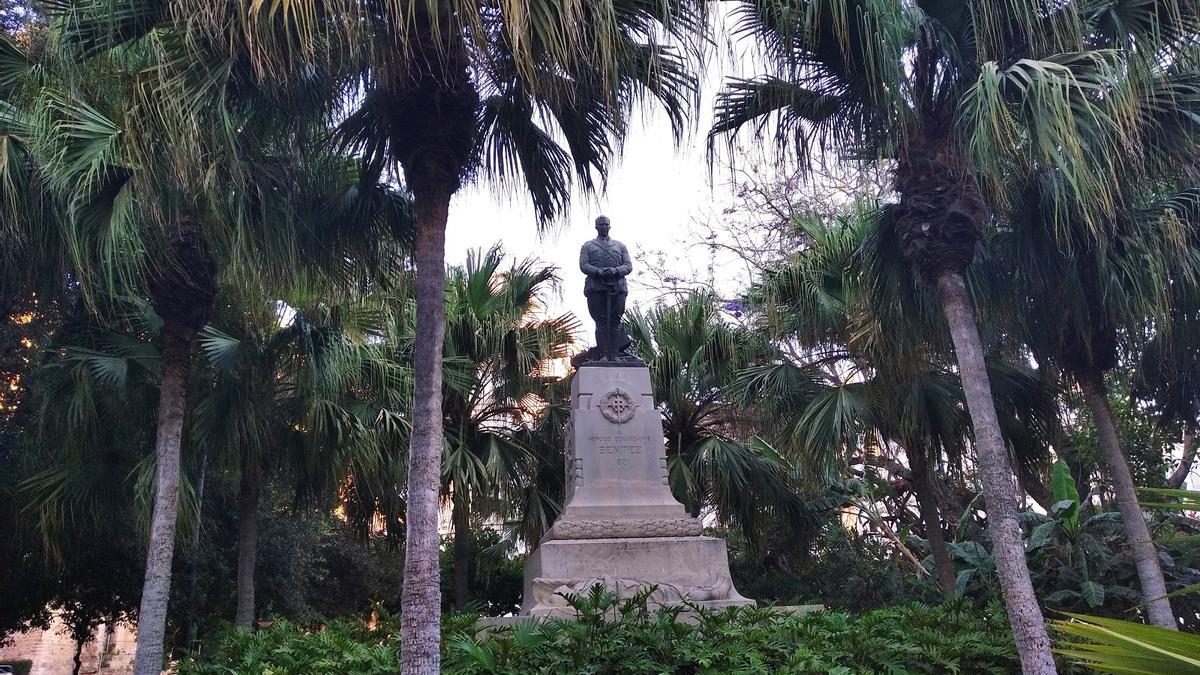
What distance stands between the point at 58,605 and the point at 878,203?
14.9m

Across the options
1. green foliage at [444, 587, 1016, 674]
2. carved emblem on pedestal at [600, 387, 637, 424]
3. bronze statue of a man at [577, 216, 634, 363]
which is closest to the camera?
green foliage at [444, 587, 1016, 674]

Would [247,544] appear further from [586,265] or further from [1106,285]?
[1106,285]

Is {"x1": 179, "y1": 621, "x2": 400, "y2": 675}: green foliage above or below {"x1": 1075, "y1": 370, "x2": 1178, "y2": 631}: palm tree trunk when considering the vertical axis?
below

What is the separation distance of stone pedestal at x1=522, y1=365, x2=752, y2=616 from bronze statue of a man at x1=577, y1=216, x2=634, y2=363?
438 millimetres

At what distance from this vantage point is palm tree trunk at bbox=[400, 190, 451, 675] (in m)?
5.82

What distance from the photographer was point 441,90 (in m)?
6.71

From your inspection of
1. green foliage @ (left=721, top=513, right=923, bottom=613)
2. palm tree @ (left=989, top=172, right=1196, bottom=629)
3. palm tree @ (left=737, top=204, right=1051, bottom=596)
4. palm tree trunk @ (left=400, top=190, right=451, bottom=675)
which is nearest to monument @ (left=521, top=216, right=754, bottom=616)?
palm tree @ (left=737, top=204, right=1051, bottom=596)

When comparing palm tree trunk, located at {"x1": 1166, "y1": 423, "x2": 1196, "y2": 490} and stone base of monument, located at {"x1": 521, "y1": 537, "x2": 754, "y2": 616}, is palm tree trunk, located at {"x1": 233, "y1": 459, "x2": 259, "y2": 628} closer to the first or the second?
stone base of monument, located at {"x1": 521, "y1": 537, "x2": 754, "y2": 616}

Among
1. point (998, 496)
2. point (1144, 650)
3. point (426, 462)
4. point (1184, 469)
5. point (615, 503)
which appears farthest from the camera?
point (1184, 469)

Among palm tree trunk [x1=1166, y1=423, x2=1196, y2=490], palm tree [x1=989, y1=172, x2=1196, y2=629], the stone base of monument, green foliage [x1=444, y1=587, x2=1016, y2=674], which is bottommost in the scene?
green foliage [x1=444, y1=587, x2=1016, y2=674]

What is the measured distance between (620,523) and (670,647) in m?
2.90

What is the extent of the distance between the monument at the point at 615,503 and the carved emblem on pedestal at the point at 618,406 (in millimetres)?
11

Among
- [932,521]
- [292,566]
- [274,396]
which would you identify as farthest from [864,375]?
[292,566]

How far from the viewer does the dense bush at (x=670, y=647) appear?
6.55 m
